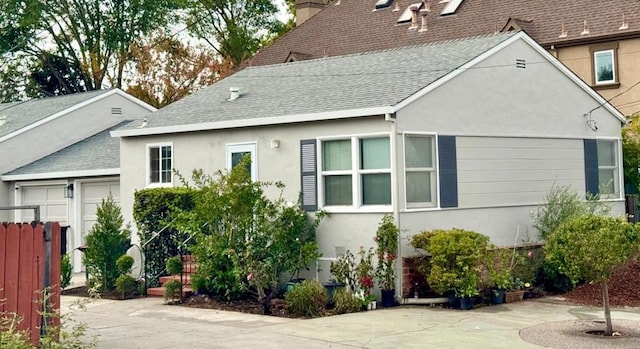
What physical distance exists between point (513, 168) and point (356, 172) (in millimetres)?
3561

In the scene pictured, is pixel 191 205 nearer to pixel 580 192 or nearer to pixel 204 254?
pixel 204 254

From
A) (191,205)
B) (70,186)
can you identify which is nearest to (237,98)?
(191,205)

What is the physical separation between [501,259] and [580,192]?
13.3 ft

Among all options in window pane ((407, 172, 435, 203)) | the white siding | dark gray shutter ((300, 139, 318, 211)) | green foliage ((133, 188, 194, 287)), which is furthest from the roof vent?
the white siding

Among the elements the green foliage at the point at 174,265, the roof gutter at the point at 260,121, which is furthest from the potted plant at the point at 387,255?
the green foliage at the point at 174,265

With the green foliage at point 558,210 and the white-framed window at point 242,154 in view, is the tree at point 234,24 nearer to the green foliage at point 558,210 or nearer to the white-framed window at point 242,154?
the white-framed window at point 242,154

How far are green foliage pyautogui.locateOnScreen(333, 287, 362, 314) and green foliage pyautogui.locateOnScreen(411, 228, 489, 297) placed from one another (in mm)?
1229

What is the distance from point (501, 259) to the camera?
14094mm

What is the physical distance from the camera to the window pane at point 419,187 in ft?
45.9

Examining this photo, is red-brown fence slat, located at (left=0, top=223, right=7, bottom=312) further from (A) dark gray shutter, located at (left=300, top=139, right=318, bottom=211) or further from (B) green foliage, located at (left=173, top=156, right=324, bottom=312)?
(A) dark gray shutter, located at (left=300, top=139, right=318, bottom=211)

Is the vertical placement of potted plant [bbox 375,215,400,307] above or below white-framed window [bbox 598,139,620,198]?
below

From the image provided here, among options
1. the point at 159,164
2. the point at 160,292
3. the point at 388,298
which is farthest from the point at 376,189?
the point at 159,164

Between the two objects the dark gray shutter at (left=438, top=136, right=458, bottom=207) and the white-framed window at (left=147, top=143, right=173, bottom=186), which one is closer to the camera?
the dark gray shutter at (left=438, top=136, right=458, bottom=207)

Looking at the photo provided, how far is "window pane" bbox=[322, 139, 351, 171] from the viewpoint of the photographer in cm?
1427
